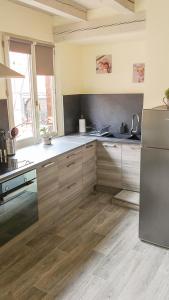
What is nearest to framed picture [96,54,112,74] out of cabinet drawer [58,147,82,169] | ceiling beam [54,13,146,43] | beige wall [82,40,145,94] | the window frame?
beige wall [82,40,145,94]

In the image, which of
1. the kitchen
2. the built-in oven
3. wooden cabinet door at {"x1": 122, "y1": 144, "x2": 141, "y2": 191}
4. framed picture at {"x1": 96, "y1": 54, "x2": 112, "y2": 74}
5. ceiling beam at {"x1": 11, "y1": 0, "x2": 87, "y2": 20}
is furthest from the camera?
framed picture at {"x1": 96, "y1": 54, "x2": 112, "y2": 74}

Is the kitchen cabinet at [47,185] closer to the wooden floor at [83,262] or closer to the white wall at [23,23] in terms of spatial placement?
the wooden floor at [83,262]

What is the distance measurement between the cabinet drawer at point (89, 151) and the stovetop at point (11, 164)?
3.48ft

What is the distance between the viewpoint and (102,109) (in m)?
4.23

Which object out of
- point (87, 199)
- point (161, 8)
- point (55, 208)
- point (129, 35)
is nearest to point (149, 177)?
point (55, 208)

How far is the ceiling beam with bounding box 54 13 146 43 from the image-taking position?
314 centimetres

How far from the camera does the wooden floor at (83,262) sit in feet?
6.91

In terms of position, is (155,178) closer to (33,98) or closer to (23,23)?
(33,98)

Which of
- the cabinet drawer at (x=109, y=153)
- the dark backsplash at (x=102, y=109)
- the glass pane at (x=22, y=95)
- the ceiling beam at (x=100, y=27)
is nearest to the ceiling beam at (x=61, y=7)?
the ceiling beam at (x=100, y=27)

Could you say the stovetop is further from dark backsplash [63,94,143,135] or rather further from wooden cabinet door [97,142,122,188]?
dark backsplash [63,94,143,135]

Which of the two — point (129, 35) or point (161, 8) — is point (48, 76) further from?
point (161, 8)

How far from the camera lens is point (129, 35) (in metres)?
3.47

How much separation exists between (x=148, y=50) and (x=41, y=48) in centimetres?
149

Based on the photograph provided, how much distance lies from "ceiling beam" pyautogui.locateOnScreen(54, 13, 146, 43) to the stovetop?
1.89 metres
